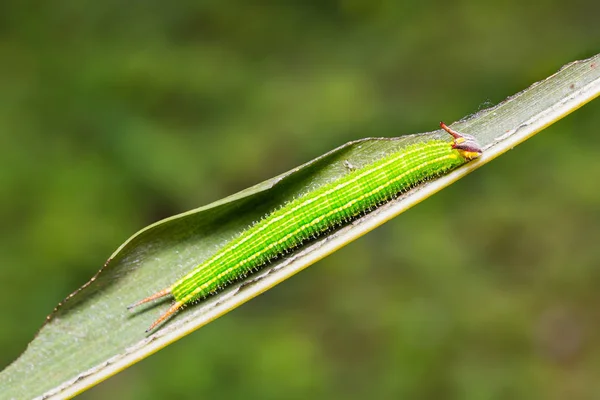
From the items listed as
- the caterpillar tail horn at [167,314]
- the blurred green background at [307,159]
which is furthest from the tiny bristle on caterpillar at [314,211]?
the blurred green background at [307,159]

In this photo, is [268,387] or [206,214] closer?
[206,214]

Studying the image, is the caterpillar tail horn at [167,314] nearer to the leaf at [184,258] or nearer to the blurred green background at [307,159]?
the leaf at [184,258]

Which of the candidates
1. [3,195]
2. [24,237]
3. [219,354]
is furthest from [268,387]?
[3,195]

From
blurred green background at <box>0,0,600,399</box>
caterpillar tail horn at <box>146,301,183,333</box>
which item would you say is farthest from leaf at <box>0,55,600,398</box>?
blurred green background at <box>0,0,600,399</box>

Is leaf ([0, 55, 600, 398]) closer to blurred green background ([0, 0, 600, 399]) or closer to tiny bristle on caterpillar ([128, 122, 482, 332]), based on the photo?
tiny bristle on caterpillar ([128, 122, 482, 332])

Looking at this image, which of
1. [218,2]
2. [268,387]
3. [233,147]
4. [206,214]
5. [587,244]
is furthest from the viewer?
[218,2]

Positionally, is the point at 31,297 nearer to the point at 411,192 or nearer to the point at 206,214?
the point at 206,214

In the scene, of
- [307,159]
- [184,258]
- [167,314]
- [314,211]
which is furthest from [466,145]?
[307,159]
